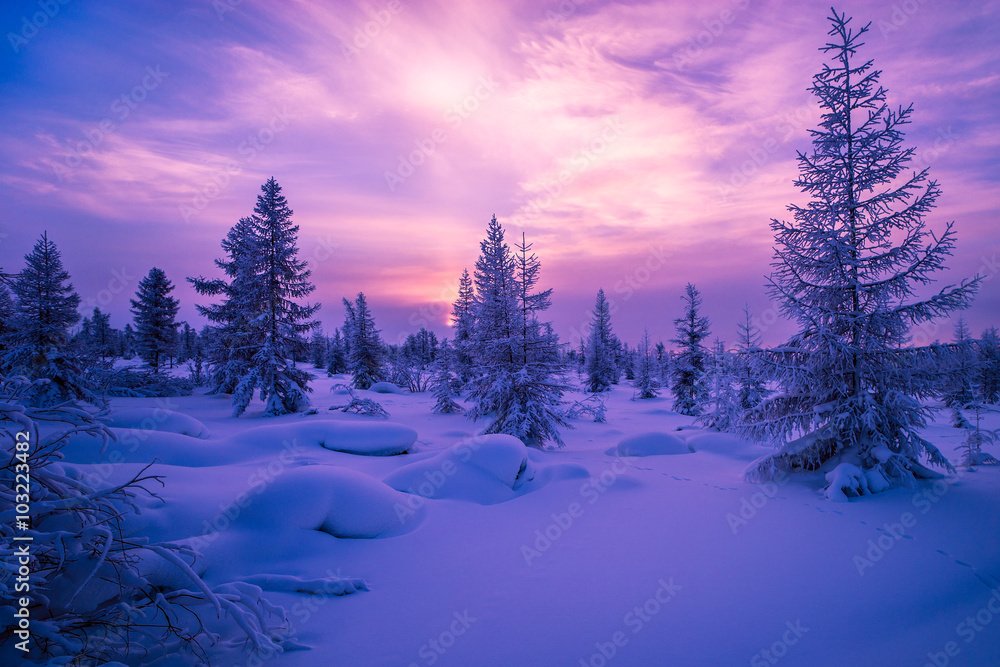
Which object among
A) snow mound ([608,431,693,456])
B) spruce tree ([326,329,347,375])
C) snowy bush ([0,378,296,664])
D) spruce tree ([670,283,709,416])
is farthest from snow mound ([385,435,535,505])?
spruce tree ([326,329,347,375])

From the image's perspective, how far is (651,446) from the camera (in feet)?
41.4

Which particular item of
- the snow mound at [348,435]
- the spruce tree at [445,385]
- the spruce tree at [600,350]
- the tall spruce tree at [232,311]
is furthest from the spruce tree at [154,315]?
the spruce tree at [600,350]

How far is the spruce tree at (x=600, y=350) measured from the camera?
42.2 meters

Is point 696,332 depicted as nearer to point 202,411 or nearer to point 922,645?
point 922,645

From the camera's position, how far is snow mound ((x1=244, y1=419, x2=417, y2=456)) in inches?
446

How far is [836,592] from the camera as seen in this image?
466cm

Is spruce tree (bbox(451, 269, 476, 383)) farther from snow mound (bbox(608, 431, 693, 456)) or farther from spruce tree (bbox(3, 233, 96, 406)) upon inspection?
spruce tree (bbox(3, 233, 96, 406))

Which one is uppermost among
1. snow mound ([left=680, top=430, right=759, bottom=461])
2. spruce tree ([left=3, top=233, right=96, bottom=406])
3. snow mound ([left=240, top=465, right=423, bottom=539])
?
spruce tree ([left=3, top=233, right=96, bottom=406])

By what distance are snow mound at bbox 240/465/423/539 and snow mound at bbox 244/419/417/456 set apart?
18.8 ft

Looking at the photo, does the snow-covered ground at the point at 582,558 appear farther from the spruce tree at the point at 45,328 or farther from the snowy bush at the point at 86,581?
the spruce tree at the point at 45,328

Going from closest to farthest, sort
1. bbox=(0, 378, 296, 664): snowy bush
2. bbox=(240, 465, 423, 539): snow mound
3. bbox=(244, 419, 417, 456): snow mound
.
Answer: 1. bbox=(0, 378, 296, 664): snowy bush
2. bbox=(240, 465, 423, 539): snow mound
3. bbox=(244, 419, 417, 456): snow mound

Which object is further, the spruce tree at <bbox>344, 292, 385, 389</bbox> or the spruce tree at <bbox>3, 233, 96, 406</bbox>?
the spruce tree at <bbox>344, 292, 385, 389</bbox>

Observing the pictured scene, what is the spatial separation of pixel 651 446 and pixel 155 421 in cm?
1372

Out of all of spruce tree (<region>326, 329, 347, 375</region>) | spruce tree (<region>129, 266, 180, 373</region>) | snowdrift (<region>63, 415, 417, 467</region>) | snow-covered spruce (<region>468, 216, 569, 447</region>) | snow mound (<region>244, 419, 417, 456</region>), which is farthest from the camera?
spruce tree (<region>326, 329, 347, 375</region>)
